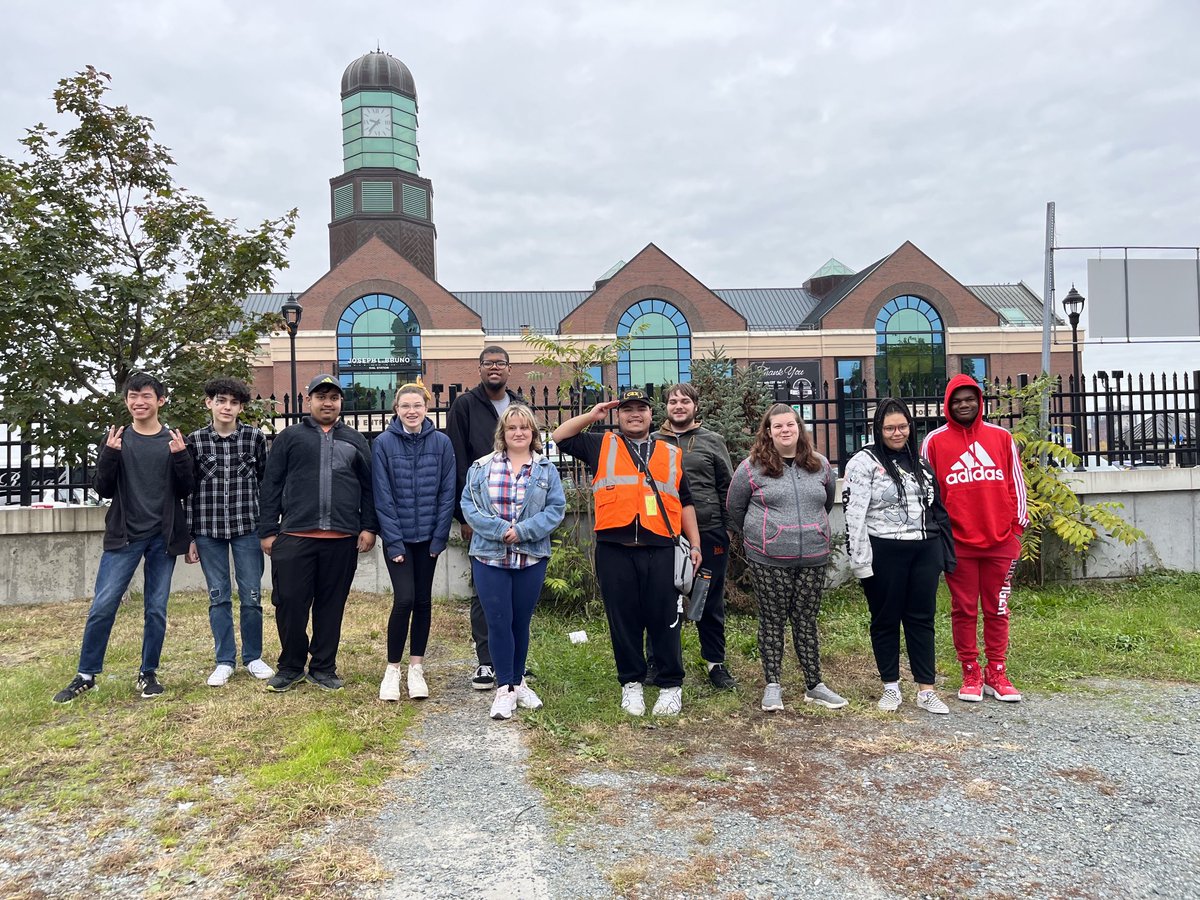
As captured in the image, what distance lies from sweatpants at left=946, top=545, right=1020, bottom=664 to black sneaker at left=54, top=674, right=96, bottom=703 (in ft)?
17.1

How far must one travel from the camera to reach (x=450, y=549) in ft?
28.5

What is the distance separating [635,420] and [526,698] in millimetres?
1720

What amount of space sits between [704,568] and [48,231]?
658 cm

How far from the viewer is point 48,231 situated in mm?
7566

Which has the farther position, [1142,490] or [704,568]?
[1142,490]

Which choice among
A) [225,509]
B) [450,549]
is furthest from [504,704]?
[450,549]

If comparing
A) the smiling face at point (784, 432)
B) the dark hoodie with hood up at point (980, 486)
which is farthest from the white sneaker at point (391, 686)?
the dark hoodie with hood up at point (980, 486)

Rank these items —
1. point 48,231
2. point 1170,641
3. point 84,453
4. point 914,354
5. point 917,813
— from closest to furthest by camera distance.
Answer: point 917,813
point 1170,641
point 48,231
point 84,453
point 914,354

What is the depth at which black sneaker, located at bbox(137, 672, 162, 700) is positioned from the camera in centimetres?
513

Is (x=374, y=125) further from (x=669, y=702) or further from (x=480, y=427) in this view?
(x=669, y=702)

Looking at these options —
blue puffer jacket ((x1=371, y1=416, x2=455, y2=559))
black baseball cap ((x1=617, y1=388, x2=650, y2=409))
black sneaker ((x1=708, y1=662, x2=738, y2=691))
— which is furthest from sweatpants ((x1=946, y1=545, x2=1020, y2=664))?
blue puffer jacket ((x1=371, y1=416, x2=455, y2=559))

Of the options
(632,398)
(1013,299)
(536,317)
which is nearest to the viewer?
(632,398)

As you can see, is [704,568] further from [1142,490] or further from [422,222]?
[422,222]

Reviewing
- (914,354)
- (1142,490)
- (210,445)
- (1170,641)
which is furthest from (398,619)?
(914,354)
